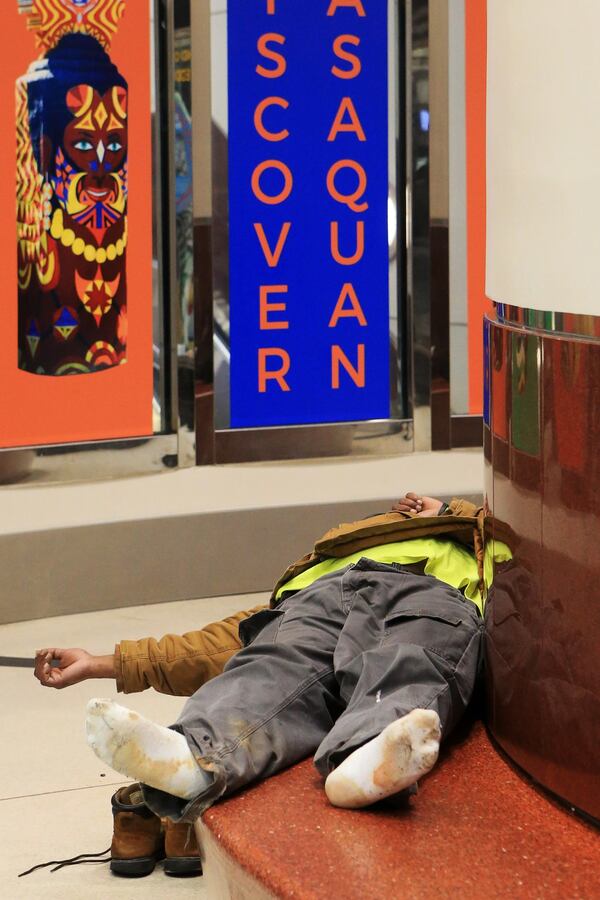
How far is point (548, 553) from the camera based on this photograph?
6.95 ft

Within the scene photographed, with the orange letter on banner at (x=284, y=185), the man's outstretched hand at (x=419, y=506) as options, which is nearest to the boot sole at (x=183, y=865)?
the man's outstretched hand at (x=419, y=506)

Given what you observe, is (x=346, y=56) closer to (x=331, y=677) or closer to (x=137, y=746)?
(x=331, y=677)

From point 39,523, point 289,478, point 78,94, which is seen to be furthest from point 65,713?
point 78,94

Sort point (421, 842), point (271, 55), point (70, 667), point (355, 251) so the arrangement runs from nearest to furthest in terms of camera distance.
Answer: point (421, 842) → point (70, 667) → point (271, 55) → point (355, 251)

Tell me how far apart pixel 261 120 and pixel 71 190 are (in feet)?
2.92

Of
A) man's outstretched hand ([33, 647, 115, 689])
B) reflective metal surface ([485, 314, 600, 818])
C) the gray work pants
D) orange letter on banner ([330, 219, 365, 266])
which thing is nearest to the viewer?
reflective metal surface ([485, 314, 600, 818])

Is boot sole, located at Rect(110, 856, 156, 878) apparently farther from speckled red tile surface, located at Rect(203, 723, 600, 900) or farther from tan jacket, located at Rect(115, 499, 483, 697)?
speckled red tile surface, located at Rect(203, 723, 600, 900)

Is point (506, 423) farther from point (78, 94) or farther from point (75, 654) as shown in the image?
point (78, 94)

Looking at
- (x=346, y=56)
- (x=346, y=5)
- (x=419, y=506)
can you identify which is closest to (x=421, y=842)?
Result: (x=419, y=506)

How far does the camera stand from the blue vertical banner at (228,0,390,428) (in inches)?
209

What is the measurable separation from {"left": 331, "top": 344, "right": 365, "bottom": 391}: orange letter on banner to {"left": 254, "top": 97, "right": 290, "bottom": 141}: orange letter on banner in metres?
0.94

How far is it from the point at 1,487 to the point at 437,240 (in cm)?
221

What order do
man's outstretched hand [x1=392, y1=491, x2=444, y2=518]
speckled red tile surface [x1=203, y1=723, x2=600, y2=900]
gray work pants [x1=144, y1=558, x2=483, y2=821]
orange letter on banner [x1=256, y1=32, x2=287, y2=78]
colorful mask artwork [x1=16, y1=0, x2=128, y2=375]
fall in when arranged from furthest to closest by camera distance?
orange letter on banner [x1=256, y1=32, x2=287, y2=78] → colorful mask artwork [x1=16, y1=0, x2=128, y2=375] → man's outstretched hand [x1=392, y1=491, x2=444, y2=518] → gray work pants [x1=144, y1=558, x2=483, y2=821] → speckled red tile surface [x1=203, y1=723, x2=600, y2=900]

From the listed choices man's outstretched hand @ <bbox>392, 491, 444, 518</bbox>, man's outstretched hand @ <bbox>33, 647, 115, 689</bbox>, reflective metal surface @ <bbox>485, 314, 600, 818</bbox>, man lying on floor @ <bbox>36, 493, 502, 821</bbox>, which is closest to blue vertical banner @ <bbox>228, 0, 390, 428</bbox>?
man's outstretched hand @ <bbox>392, 491, 444, 518</bbox>
